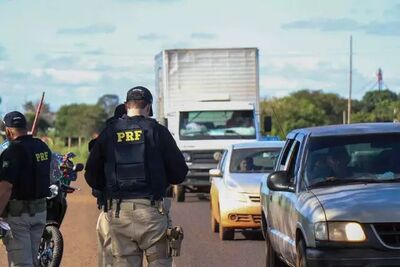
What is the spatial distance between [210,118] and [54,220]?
13.5 m

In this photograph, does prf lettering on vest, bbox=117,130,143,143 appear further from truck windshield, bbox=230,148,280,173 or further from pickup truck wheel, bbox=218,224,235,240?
truck windshield, bbox=230,148,280,173

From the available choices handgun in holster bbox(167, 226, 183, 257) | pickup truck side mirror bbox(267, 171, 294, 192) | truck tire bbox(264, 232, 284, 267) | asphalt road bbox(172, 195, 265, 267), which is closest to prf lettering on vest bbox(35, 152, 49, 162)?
handgun in holster bbox(167, 226, 183, 257)

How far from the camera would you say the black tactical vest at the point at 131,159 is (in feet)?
22.2

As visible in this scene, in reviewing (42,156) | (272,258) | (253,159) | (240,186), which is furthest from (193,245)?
(42,156)

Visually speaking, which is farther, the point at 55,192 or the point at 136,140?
the point at 55,192

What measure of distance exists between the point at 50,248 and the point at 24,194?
1.89 meters

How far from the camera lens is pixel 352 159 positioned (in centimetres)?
844

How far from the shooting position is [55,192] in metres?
10.2

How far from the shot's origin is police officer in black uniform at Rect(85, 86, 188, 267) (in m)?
6.79

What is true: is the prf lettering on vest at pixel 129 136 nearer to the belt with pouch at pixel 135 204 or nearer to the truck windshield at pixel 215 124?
the belt with pouch at pixel 135 204

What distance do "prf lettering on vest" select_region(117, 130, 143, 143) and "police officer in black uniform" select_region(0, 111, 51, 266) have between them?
148cm

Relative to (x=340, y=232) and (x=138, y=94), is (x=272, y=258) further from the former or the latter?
(x=138, y=94)

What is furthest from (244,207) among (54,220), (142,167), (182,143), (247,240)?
(182,143)

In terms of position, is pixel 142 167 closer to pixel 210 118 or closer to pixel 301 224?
pixel 301 224
